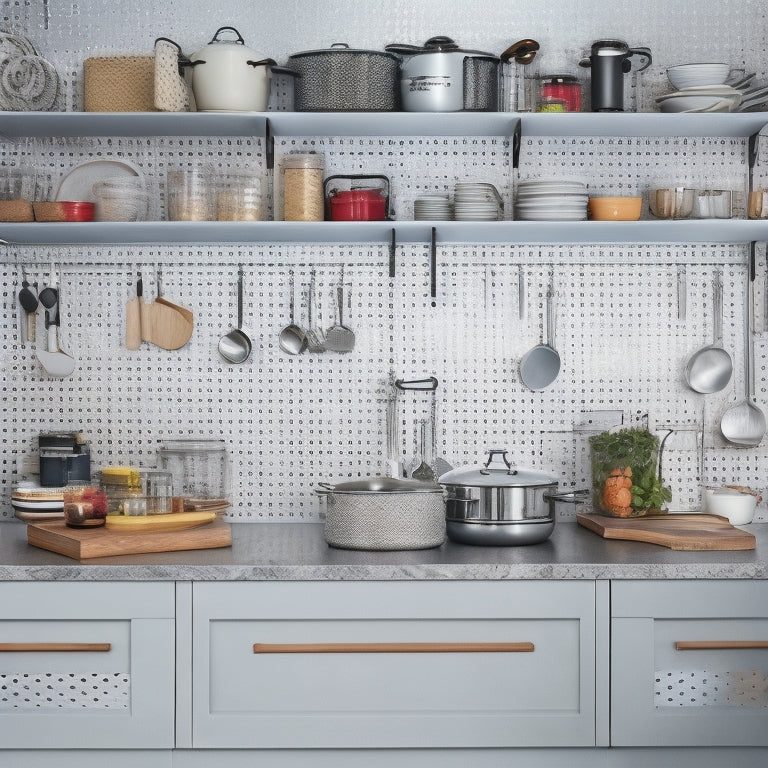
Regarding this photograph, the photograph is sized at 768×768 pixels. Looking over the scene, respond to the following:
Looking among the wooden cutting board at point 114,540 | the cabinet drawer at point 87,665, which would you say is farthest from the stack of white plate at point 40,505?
the cabinet drawer at point 87,665

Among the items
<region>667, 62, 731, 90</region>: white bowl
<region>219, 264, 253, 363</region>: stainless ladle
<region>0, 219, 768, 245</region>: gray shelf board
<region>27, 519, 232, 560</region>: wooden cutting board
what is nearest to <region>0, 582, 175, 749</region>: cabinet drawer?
<region>27, 519, 232, 560</region>: wooden cutting board

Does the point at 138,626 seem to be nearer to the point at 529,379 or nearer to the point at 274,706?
the point at 274,706

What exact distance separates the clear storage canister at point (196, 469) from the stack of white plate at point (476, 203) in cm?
96

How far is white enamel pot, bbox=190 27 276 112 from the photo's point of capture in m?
2.75

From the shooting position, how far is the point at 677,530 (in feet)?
8.72

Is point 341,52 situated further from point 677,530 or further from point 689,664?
point 689,664

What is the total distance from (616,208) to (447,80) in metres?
0.57

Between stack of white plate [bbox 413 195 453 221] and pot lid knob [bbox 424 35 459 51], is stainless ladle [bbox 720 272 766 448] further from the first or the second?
pot lid knob [bbox 424 35 459 51]

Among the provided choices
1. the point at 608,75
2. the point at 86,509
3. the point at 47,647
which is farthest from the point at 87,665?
the point at 608,75

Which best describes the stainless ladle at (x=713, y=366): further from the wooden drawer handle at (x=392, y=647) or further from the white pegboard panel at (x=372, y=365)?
the wooden drawer handle at (x=392, y=647)

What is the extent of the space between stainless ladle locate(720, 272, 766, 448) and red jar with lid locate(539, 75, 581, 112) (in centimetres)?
74

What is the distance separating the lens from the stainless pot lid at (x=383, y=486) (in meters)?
2.56

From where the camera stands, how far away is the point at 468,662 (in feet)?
7.68

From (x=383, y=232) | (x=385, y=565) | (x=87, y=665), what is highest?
(x=383, y=232)
